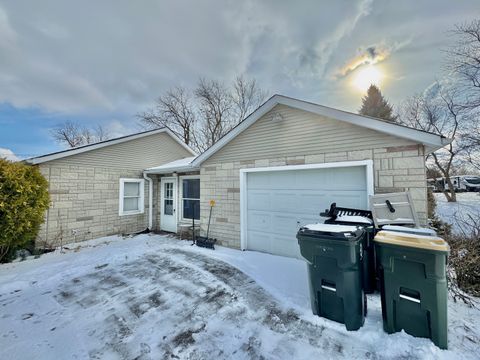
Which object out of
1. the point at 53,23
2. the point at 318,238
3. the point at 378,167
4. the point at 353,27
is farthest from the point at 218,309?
the point at 53,23

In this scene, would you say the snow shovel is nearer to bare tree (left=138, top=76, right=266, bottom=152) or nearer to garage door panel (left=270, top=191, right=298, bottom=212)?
garage door panel (left=270, top=191, right=298, bottom=212)

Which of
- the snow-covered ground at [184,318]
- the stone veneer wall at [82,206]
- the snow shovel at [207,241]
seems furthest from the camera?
the stone veneer wall at [82,206]

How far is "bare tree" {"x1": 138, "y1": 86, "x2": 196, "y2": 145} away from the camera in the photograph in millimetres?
19891

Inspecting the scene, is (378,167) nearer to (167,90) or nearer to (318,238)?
(318,238)

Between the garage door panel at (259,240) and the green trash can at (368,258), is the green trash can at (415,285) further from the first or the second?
the garage door panel at (259,240)

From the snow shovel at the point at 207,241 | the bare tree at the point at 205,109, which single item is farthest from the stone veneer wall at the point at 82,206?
the bare tree at the point at 205,109

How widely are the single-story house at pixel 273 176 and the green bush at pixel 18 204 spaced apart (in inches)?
37.9

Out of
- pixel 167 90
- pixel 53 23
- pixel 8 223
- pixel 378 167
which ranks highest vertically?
pixel 167 90

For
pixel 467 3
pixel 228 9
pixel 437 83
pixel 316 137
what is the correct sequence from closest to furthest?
1. pixel 316 137
2. pixel 467 3
3. pixel 228 9
4. pixel 437 83

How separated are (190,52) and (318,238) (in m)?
10.1

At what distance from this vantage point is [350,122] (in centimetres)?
446

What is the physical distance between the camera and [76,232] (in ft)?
23.5

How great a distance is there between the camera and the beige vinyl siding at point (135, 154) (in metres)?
7.50

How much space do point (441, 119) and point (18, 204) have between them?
2513cm
